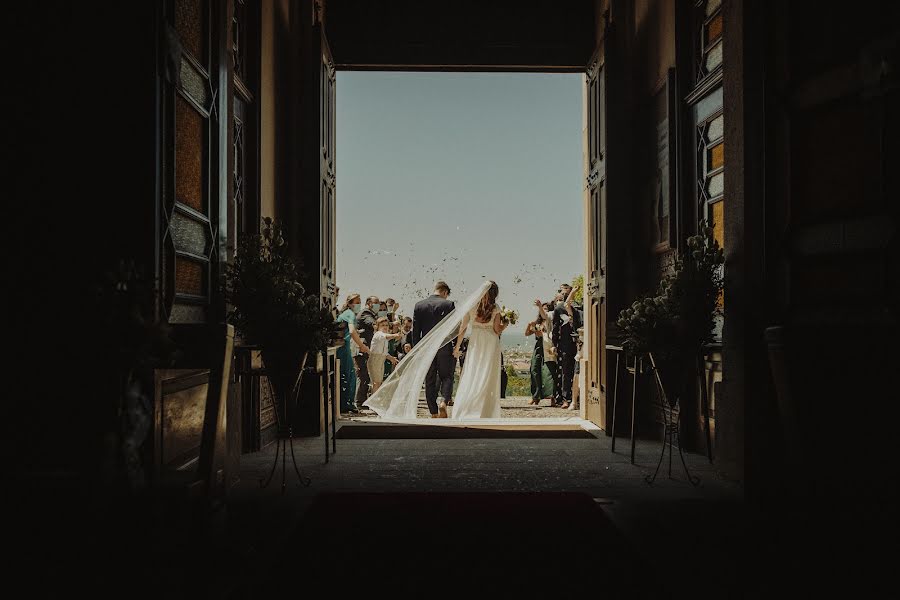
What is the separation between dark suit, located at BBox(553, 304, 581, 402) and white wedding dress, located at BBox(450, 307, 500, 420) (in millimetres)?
1121

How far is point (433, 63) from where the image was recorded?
770 cm

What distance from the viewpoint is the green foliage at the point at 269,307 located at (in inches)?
174

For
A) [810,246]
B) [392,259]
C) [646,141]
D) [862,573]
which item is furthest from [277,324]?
[392,259]

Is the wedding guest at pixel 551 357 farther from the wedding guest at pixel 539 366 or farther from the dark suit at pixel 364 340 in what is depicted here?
the dark suit at pixel 364 340

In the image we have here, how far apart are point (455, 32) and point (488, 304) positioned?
3086 mm

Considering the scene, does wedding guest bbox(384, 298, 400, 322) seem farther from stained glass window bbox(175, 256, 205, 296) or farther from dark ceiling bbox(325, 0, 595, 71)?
stained glass window bbox(175, 256, 205, 296)

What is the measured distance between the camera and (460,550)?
10.4 ft

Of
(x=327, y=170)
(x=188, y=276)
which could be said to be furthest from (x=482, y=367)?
Answer: (x=188, y=276)

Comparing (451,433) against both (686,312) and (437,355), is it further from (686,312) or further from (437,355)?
(686,312)

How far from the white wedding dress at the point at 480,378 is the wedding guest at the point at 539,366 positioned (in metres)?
1.25

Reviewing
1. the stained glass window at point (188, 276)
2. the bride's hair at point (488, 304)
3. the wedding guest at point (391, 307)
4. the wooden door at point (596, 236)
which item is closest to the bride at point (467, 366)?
the bride's hair at point (488, 304)

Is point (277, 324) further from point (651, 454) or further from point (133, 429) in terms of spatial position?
point (651, 454)

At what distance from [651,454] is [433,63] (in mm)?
4213

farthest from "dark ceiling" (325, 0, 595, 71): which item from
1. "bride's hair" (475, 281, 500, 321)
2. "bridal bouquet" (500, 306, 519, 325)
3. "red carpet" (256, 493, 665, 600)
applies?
"red carpet" (256, 493, 665, 600)
